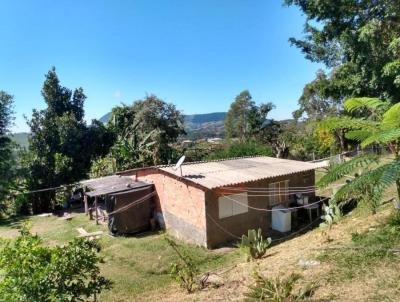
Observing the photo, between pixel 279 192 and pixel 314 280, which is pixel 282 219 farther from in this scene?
pixel 314 280

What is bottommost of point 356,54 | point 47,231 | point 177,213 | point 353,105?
point 47,231

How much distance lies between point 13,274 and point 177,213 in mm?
10992

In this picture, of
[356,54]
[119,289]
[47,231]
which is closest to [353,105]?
[119,289]

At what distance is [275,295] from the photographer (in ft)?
18.0

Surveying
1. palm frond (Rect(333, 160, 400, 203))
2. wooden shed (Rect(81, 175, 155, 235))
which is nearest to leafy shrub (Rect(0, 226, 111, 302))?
palm frond (Rect(333, 160, 400, 203))

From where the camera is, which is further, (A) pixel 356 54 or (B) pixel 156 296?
(A) pixel 356 54

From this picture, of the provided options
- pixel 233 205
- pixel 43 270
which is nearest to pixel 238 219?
pixel 233 205

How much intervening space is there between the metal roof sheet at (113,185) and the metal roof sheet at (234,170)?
2038 millimetres

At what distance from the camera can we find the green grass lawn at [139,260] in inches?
429

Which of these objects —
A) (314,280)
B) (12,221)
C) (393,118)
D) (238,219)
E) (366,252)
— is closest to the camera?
(393,118)

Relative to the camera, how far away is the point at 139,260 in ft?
43.9

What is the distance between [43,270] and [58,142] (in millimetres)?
24506

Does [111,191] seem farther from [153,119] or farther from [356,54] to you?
[153,119]

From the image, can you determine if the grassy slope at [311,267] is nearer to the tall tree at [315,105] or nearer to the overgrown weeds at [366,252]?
the overgrown weeds at [366,252]
